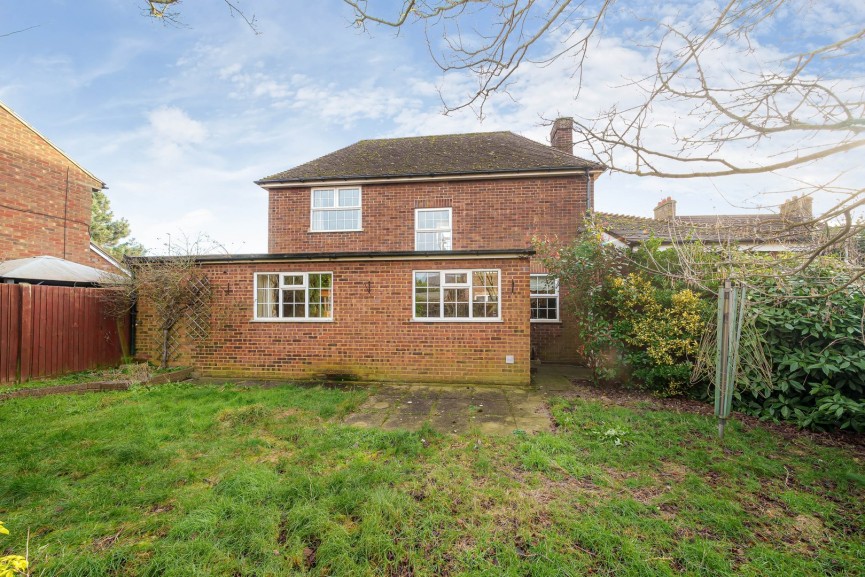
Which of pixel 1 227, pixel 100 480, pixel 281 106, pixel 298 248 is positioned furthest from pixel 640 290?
pixel 1 227

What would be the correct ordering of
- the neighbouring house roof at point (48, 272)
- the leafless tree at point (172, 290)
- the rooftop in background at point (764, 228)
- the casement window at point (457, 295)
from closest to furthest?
1. the rooftop in background at point (764, 228)
2. the casement window at point (457, 295)
3. the leafless tree at point (172, 290)
4. the neighbouring house roof at point (48, 272)

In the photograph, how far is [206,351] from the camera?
8273 millimetres

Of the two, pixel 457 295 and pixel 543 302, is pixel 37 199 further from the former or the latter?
pixel 543 302

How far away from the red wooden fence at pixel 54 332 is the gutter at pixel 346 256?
4.63ft

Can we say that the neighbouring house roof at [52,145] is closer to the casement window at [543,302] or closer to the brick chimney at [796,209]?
the casement window at [543,302]

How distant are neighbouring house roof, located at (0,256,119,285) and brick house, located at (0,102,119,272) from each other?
1.09 metres

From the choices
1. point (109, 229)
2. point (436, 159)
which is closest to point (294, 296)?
point (436, 159)

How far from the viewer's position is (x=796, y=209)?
2.45m

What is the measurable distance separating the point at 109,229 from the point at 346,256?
37.6m

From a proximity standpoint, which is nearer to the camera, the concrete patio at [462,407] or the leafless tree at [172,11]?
the leafless tree at [172,11]

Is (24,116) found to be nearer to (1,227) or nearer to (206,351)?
(1,227)

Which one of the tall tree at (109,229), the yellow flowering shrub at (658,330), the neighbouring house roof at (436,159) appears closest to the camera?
the yellow flowering shrub at (658,330)

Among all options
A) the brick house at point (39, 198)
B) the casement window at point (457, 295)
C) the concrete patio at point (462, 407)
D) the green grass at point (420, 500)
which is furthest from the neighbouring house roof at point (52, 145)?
the concrete patio at point (462, 407)

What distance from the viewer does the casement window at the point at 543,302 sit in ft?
35.0
